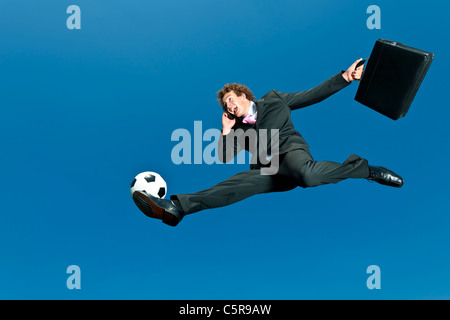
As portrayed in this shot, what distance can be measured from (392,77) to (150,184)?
5.80ft

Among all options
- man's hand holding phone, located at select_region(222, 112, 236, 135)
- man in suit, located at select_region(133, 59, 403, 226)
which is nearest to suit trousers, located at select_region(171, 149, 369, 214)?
man in suit, located at select_region(133, 59, 403, 226)

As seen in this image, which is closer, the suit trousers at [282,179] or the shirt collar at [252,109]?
the suit trousers at [282,179]

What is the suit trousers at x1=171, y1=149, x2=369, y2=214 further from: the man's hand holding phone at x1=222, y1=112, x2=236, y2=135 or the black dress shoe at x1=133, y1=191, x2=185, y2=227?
the man's hand holding phone at x1=222, y1=112, x2=236, y2=135

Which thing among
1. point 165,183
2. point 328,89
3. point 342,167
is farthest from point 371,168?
point 165,183

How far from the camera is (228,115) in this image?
386 centimetres

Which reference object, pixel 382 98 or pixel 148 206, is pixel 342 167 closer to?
pixel 382 98

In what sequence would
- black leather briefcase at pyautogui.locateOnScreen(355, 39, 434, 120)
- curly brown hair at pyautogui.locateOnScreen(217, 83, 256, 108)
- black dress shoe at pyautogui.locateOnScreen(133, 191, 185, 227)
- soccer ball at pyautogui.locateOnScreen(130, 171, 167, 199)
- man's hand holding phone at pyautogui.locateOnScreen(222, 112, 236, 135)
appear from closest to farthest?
1. black leather briefcase at pyautogui.locateOnScreen(355, 39, 434, 120)
2. black dress shoe at pyautogui.locateOnScreen(133, 191, 185, 227)
3. soccer ball at pyautogui.locateOnScreen(130, 171, 167, 199)
4. man's hand holding phone at pyautogui.locateOnScreen(222, 112, 236, 135)
5. curly brown hair at pyautogui.locateOnScreen(217, 83, 256, 108)

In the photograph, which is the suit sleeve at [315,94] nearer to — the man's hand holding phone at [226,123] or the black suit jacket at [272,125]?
the black suit jacket at [272,125]

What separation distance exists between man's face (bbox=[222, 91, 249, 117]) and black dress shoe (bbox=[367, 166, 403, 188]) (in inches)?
39.0

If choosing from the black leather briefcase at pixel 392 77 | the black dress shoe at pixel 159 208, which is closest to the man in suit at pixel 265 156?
the black dress shoe at pixel 159 208

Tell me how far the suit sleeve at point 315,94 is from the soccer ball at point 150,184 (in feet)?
3.51

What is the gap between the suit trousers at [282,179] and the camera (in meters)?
3.53

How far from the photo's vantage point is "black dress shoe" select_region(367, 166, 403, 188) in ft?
12.6

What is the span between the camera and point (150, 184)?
373 cm
